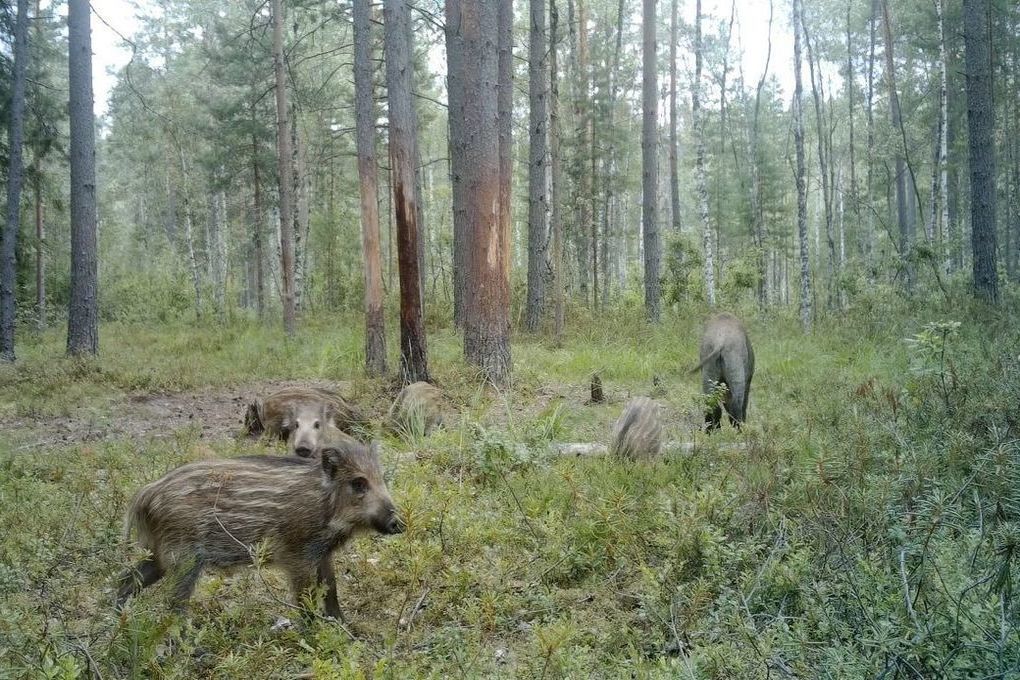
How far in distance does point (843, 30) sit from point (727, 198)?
941 centimetres

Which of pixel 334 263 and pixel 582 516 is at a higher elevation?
pixel 334 263

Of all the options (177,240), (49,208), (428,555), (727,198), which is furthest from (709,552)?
(177,240)

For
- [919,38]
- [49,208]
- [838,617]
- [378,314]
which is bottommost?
[838,617]

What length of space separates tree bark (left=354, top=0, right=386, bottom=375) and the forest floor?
3592 mm

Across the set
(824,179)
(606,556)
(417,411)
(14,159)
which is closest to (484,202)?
(417,411)

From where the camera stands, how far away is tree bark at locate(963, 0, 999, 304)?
496 inches

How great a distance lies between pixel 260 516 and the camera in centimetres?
401

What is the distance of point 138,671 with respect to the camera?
3008 millimetres

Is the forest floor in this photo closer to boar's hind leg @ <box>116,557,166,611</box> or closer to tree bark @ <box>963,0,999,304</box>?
boar's hind leg @ <box>116,557,166,611</box>

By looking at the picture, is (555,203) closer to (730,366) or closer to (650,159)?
(650,159)

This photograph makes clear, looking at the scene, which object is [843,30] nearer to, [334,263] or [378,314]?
[334,263]

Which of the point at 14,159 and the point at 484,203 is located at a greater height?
the point at 14,159

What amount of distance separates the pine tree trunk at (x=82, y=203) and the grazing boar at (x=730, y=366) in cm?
1132

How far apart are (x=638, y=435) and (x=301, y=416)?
3261 mm
